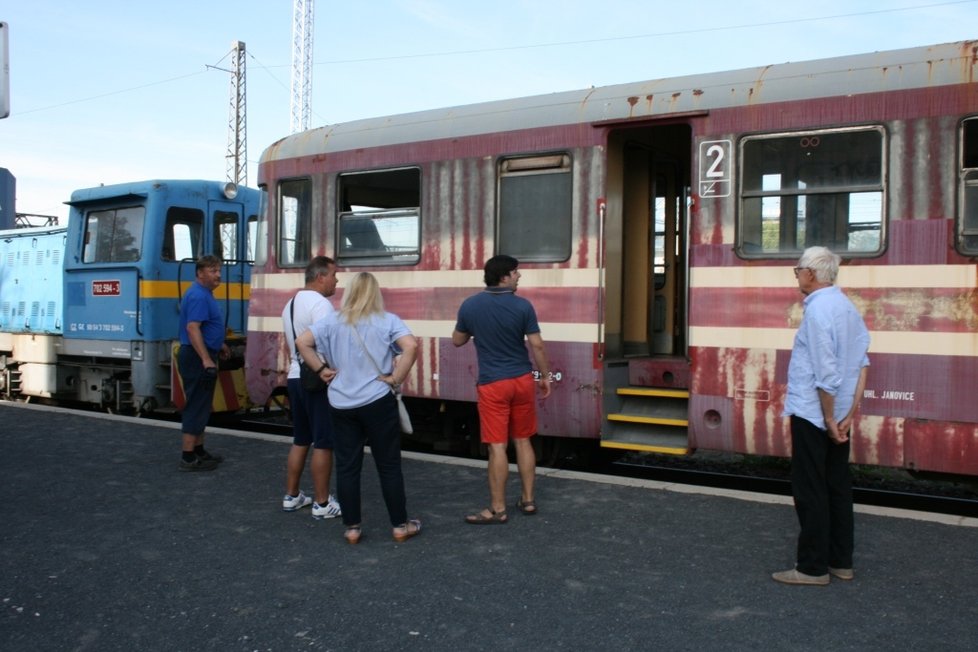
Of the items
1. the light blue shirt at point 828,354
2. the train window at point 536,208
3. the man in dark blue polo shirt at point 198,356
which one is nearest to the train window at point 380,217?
the train window at point 536,208

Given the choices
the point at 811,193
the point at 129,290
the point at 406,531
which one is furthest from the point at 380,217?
the point at 129,290

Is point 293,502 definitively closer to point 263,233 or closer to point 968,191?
point 263,233

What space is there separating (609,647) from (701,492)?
2880 mm

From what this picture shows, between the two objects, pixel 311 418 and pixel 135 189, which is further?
pixel 135 189

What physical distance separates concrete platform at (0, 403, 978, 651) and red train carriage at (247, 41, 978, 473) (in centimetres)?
77

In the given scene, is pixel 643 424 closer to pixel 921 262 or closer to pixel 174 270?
pixel 921 262

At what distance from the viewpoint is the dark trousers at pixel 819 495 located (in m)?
4.83

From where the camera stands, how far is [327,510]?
6.33 meters

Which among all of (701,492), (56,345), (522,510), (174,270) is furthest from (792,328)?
(56,345)

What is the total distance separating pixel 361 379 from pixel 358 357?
5.4 inches

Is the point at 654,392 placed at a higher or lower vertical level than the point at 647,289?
lower

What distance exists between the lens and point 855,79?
6.55 m

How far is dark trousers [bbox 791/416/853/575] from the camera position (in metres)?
4.83

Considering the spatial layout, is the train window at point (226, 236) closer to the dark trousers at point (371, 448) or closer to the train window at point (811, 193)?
the dark trousers at point (371, 448)
